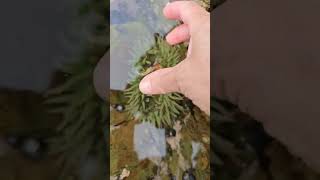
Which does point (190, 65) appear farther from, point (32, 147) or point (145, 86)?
point (32, 147)

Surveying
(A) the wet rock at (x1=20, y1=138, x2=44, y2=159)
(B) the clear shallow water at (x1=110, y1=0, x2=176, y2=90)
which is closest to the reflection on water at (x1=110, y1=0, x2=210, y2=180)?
(B) the clear shallow water at (x1=110, y1=0, x2=176, y2=90)

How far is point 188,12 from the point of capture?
721 mm

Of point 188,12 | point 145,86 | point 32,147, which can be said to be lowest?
point 32,147

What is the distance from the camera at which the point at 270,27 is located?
67 cm

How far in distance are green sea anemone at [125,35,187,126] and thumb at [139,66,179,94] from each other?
37 mm

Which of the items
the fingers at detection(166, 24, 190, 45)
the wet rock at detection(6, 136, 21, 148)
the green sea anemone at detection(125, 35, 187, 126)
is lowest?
the wet rock at detection(6, 136, 21, 148)

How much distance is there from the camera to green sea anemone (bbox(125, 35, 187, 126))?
2.59ft

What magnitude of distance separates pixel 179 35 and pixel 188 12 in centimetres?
5

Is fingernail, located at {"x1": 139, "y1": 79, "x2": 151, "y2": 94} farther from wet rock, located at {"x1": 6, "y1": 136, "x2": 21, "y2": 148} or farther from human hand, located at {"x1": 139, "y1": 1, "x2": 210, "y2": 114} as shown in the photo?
wet rock, located at {"x1": 6, "y1": 136, "x2": 21, "y2": 148}

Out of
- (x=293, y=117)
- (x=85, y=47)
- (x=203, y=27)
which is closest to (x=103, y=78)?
(x=85, y=47)

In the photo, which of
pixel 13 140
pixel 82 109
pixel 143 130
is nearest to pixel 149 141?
pixel 143 130

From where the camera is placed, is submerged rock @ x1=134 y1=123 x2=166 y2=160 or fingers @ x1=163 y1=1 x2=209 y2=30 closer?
fingers @ x1=163 y1=1 x2=209 y2=30

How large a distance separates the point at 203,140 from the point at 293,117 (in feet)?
0.71

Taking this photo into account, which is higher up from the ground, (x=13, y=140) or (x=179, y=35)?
(x=179, y=35)
